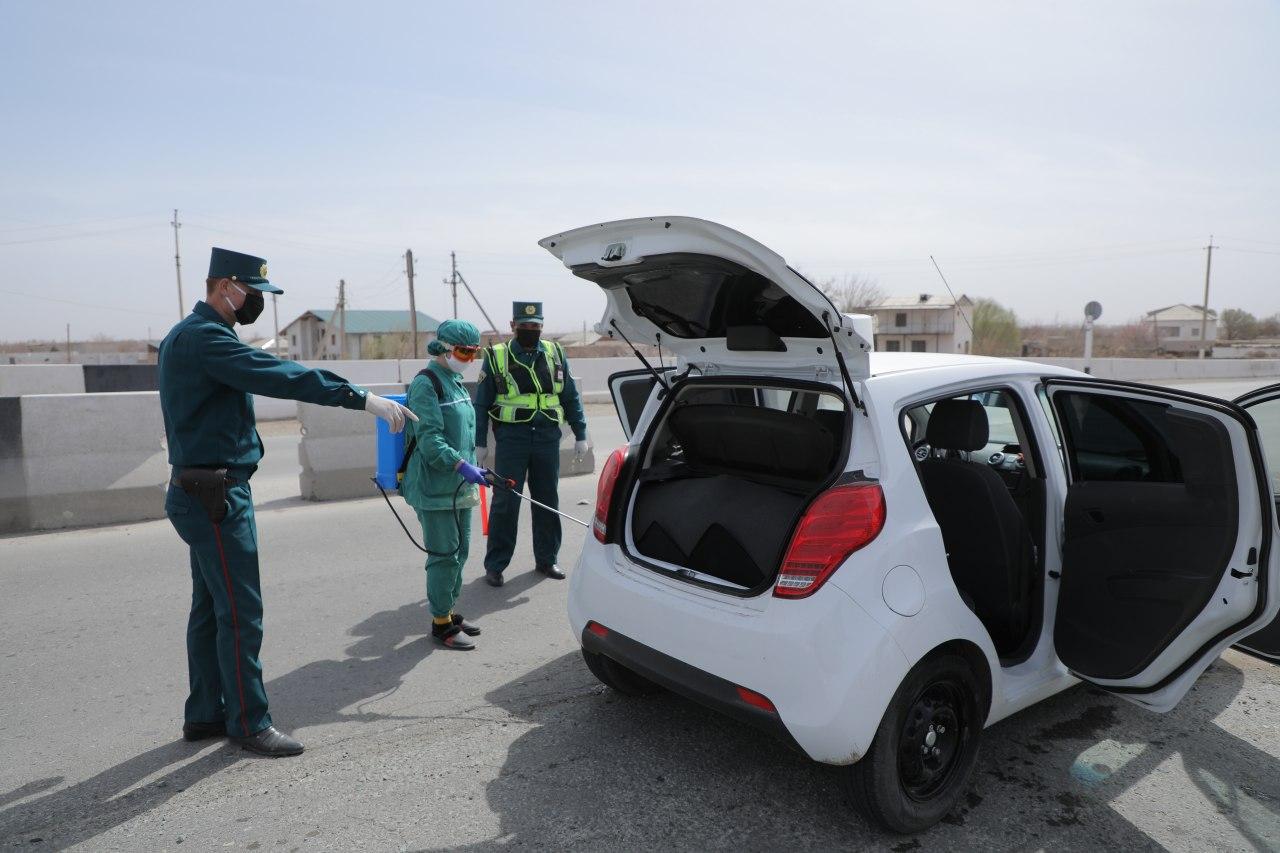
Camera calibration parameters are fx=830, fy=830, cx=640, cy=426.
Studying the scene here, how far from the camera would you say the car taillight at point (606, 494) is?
3539mm

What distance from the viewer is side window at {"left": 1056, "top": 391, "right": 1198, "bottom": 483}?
3.30 m

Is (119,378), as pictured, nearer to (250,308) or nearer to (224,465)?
(250,308)

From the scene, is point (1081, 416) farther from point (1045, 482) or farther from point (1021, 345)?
point (1021, 345)

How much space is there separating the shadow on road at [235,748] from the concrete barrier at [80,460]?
143 inches

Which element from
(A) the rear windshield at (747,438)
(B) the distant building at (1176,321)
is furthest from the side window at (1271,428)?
(B) the distant building at (1176,321)

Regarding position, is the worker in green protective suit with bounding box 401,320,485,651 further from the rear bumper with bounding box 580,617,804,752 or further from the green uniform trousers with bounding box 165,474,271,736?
the rear bumper with bounding box 580,617,804,752

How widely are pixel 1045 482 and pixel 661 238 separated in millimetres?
1934

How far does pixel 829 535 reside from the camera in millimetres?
2732

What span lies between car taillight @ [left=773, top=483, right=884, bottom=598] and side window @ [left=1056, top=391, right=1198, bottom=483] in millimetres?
1317

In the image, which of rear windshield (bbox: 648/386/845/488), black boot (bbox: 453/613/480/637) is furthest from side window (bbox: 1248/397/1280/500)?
black boot (bbox: 453/613/480/637)

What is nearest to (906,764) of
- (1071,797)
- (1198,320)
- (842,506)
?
(1071,797)

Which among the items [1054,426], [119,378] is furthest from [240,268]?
[119,378]

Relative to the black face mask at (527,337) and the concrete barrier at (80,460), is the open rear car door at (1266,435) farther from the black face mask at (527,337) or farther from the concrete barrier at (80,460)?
the concrete barrier at (80,460)

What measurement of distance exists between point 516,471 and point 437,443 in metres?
1.37
